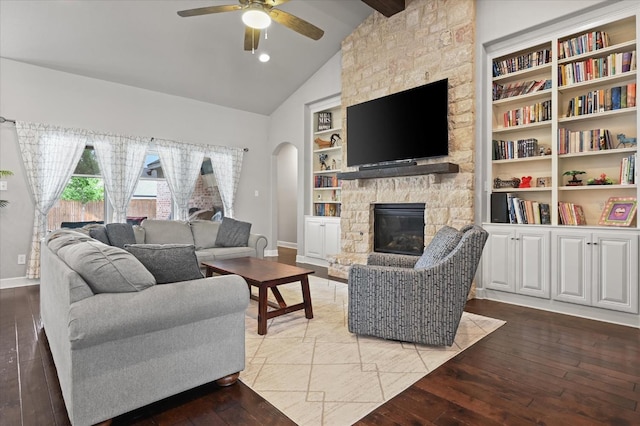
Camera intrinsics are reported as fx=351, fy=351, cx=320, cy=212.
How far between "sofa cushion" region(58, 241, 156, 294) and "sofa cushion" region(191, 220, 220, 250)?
324cm

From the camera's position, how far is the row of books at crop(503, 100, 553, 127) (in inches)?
150

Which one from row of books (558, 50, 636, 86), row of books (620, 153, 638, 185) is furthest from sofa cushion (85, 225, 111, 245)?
row of books (620, 153, 638, 185)

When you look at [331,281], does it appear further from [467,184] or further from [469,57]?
[469,57]

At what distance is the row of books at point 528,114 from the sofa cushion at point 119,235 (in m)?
4.80

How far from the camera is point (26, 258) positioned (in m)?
4.83

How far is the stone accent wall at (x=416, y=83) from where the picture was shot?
4.18 m

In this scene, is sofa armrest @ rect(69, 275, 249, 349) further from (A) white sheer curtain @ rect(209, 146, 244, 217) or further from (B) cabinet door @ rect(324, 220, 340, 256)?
(A) white sheer curtain @ rect(209, 146, 244, 217)

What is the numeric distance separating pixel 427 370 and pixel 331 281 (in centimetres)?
273

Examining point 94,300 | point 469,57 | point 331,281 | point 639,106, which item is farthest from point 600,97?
point 94,300

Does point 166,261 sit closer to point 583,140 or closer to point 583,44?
point 583,140

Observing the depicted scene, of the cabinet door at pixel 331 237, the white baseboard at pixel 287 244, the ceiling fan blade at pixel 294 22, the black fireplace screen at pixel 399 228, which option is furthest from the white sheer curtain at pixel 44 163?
the white baseboard at pixel 287 244

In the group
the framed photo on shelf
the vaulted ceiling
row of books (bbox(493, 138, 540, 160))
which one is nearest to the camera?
the framed photo on shelf

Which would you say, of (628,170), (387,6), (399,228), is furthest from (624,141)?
(387,6)

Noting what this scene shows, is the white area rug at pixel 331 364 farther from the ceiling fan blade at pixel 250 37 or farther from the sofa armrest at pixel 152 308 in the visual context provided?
the ceiling fan blade at pixel 250 37
